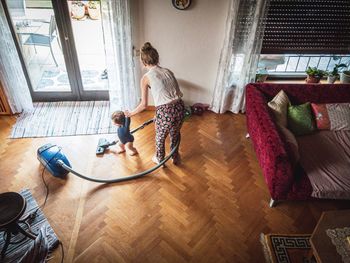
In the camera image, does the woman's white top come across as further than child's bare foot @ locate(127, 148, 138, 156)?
No

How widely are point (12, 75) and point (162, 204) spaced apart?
2313mm

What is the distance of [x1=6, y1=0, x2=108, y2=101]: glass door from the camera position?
303 centimetres

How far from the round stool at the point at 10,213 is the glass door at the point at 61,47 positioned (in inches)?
76.9

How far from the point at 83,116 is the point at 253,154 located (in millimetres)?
2155

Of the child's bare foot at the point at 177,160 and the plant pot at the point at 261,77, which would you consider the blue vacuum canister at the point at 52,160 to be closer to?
the child's bare foot at the point at 177,160

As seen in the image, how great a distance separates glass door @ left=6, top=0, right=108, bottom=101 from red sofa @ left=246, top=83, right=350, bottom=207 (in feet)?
6.81

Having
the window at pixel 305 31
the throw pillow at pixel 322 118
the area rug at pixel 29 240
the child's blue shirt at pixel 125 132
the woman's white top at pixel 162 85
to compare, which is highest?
the window at pixel 305 31

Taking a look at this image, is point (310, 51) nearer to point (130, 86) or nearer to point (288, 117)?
point (288, 117)

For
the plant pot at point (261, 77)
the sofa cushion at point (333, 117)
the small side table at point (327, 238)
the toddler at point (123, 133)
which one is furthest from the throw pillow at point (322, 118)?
the toddler at point (123, 133)

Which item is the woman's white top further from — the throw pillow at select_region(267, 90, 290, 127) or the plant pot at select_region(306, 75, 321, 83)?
the plant pot at select_region(306, 75, 321, 83)

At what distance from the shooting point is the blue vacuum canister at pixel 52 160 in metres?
2.57

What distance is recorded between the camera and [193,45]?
3191mm

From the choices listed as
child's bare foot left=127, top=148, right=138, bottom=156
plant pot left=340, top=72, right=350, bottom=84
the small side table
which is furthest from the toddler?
plant pot left=340, top=72, right=350, bottom=84

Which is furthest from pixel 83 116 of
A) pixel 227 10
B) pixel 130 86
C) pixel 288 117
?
pixel 288 117
